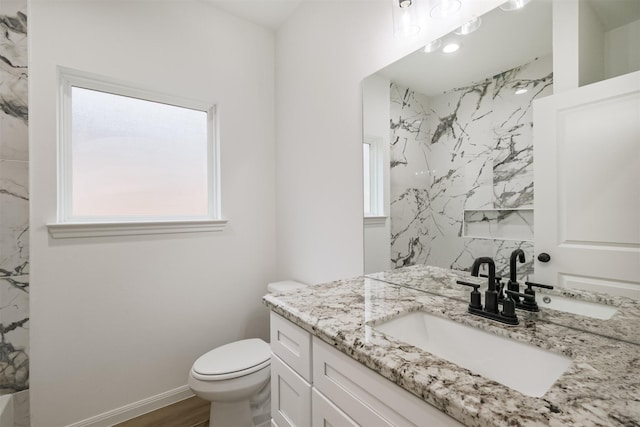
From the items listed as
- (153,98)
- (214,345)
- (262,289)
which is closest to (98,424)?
(214,345)

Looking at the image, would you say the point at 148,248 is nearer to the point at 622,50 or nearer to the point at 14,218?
the point at 14,218

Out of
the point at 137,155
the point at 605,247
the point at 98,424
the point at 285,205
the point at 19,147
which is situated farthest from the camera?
the point at 285,205

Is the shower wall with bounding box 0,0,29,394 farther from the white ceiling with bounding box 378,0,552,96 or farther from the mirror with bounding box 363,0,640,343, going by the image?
the white ceiling with bounding box 378,0,552,96

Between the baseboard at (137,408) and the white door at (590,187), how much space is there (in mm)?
2119

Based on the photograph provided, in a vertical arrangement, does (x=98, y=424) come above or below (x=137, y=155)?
below

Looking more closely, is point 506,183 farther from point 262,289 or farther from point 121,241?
point 121,241

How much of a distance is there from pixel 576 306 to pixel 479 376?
19.8 inches

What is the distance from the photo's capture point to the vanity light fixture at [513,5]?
3.12 ft

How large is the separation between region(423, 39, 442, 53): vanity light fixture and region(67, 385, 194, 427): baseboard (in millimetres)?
2401

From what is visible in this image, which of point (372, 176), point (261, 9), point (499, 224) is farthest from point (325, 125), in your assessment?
point (499, 224)

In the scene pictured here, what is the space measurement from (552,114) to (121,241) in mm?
2121

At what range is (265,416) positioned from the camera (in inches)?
66.5

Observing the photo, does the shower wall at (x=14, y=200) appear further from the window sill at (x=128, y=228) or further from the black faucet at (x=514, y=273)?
the black faucet at (x=514, y=273)

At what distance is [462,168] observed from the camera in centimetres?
107
